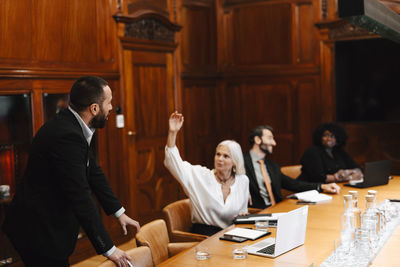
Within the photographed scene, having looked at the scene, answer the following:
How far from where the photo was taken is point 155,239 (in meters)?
3.05

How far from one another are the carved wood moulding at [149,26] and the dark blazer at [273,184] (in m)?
2.28

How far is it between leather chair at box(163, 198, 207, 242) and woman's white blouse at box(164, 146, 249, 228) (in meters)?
0.10

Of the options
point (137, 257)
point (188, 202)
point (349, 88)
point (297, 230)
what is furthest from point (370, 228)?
point (349, 88)

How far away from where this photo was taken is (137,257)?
259 centimetres

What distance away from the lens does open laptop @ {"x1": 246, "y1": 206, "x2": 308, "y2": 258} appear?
100 inches

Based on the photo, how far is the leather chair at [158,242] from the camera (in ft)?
9.73

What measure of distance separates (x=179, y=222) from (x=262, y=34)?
4384 mm

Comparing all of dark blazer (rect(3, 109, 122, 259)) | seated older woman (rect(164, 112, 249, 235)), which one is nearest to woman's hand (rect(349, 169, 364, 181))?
seated older woman (rect(164, 112, 249, 235))

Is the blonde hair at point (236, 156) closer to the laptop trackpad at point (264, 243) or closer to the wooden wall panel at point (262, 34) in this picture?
the laptop trackpad at point (264, 243)

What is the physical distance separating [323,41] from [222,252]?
5018 millimetres

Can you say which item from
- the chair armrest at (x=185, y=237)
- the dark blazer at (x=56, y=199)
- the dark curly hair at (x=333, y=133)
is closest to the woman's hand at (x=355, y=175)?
the dark curly hair at (x=333, y=133)

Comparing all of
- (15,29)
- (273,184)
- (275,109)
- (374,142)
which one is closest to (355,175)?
(273,184)

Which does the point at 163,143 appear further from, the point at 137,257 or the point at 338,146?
the point at 137,257

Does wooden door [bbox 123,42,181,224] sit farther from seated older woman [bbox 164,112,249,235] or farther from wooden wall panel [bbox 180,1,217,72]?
seated older woman [bbox 164,112,249,235]
